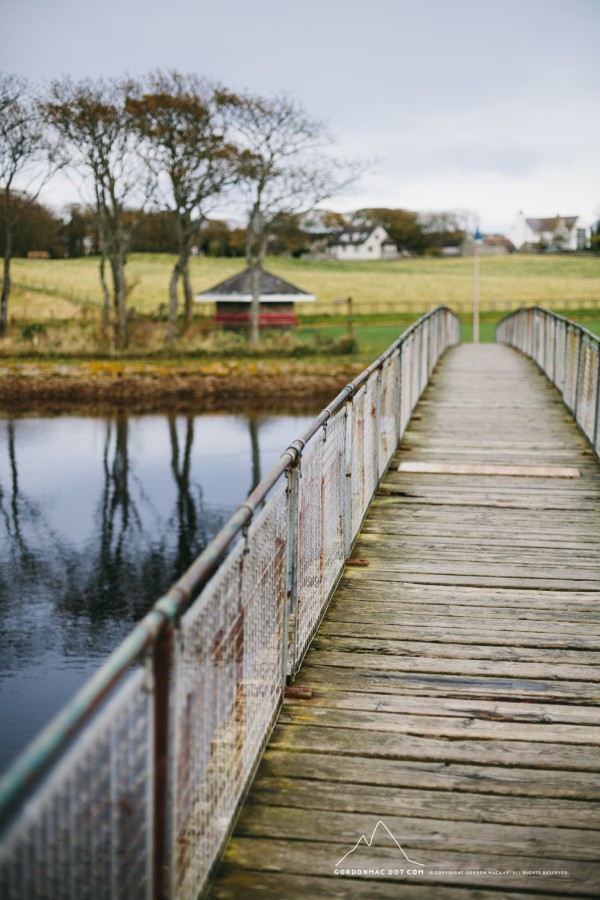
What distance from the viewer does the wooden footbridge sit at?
2373 mm

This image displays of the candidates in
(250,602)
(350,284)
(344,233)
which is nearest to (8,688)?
(250,602)

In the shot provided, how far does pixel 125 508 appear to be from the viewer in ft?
55.7

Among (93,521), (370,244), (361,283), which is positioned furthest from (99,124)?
(370,244)

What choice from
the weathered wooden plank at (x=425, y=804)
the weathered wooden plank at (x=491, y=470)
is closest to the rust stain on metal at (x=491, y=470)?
the weathered wooden plank at (x=491, y=470)

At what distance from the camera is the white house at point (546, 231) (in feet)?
495

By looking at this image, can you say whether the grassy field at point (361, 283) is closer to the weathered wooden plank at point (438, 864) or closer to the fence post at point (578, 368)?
the fence post at point (578, 368)

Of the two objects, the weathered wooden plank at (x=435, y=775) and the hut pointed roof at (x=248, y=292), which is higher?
the hut pointed roof at (x=248, y=292)

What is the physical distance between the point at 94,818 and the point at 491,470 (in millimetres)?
8089

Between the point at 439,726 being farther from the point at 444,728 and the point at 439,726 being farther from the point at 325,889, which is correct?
the point at 325,889

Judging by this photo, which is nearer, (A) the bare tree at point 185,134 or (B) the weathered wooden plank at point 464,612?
(B) the weathered wooden plank at point 464,612

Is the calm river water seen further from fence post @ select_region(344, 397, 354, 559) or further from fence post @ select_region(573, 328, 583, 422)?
fence post @ select_region(573, 328, 583, 422)

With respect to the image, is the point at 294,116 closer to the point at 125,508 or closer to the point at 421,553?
the point at 125,508

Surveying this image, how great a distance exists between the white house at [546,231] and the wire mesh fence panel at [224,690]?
14647 cm

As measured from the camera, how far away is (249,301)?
166 feet
